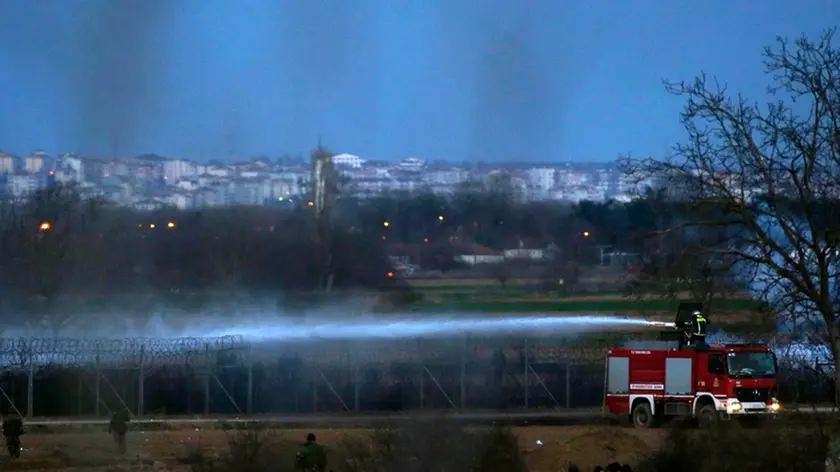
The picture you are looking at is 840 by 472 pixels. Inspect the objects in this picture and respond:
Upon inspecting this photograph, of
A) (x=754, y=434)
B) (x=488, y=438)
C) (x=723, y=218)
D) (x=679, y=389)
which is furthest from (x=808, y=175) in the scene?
(x=679, y=389)

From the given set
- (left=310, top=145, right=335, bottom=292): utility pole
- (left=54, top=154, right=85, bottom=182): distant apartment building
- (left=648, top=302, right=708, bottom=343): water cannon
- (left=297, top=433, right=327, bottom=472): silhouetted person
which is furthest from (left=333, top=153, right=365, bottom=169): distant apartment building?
(left=297, top=433, right=327, bottom=472): silhouetted person

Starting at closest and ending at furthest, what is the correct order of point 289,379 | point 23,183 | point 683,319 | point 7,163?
point 683,319
point 289,379
point 7,163
point 23,183

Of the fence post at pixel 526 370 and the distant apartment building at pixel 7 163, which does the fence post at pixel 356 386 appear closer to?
the fence post at pixel 526 370

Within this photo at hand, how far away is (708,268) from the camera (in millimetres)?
24344

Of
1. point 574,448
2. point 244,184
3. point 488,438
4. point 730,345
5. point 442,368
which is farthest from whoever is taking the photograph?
point 244,184

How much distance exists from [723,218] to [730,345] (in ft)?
25.0

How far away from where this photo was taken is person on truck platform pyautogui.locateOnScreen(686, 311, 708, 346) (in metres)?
32.8

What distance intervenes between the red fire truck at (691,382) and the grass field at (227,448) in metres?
1.69

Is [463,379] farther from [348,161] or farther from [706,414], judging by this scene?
[348,161]

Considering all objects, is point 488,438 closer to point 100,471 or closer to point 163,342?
point 100,471

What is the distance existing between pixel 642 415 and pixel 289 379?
11842 millimetres

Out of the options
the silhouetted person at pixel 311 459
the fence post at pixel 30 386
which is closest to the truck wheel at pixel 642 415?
the silhouetted person at pixel 311 459

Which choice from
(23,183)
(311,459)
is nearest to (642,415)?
(311,459)

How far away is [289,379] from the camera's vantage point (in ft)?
128
